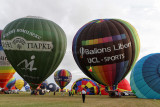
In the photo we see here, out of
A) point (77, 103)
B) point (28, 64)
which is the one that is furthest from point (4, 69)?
point (77, 103)

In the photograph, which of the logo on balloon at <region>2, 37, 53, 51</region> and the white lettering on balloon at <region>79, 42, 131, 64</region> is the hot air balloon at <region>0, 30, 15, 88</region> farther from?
the white lettering on balloon at <region>79, 42, 131, 64</region>

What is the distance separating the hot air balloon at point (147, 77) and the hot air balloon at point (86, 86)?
43.4ft

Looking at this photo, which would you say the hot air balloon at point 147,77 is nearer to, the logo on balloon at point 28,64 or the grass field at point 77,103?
the grass field at point 77,103

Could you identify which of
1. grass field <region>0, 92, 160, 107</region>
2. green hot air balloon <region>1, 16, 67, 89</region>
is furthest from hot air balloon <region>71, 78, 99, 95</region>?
grass field <region>0, 92, 160, 107</region>

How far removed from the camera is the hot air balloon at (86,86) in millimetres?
33562

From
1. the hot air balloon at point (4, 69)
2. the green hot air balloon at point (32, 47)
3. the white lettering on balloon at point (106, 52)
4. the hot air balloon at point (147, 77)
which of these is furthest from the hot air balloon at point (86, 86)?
the white lettering on balloon at point (106, 52)

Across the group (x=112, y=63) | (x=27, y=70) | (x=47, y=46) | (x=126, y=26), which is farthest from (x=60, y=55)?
(x=126, y=26)

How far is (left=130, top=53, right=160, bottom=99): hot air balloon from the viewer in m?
18.8

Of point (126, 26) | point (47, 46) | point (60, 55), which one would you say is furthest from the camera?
point (60, 55)

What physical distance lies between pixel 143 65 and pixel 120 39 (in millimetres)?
4132

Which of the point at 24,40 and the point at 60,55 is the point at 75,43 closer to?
the point at 60,55

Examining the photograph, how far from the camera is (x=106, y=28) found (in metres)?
21.1

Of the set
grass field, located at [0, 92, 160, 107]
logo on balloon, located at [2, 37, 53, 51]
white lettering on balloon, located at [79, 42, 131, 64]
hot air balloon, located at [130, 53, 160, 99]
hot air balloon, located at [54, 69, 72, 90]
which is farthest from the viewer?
hot air balloon, located at [54, 69, 72, 90]

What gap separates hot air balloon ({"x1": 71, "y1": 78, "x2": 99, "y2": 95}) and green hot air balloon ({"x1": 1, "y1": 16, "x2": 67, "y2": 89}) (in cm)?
1144
